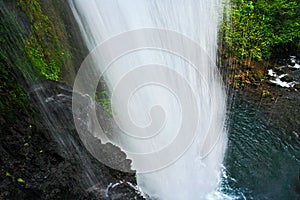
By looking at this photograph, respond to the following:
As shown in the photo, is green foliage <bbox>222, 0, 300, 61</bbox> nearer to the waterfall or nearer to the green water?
the green water

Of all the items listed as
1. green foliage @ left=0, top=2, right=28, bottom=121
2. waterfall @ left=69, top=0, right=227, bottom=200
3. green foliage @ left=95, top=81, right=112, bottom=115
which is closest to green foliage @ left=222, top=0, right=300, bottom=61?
waterfall @ left=69, top=0, right=227, bottom=200

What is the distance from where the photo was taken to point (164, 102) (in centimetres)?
718

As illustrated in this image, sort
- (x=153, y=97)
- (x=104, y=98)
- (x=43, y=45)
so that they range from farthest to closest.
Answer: (x=153, y=97) → (x=104, y=98) → (x=43, y=45)

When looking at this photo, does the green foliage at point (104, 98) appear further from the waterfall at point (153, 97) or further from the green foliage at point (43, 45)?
the green foliage at point (43, 45)

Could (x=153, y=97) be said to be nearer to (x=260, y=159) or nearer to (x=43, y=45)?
(x=43, y=45)

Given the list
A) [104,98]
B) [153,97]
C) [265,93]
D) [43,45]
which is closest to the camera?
[43,45]

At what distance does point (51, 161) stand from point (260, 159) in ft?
18.3

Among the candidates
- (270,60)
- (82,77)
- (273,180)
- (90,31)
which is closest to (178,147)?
(273,180)

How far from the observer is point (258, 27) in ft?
37.2

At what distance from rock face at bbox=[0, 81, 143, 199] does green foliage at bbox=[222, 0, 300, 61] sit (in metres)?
9.02

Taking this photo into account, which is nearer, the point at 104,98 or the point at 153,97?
the point at 104,98

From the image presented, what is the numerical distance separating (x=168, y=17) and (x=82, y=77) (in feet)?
11.9

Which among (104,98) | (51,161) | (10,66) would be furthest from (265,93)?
(10,66)

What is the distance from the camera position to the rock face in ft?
10.5
